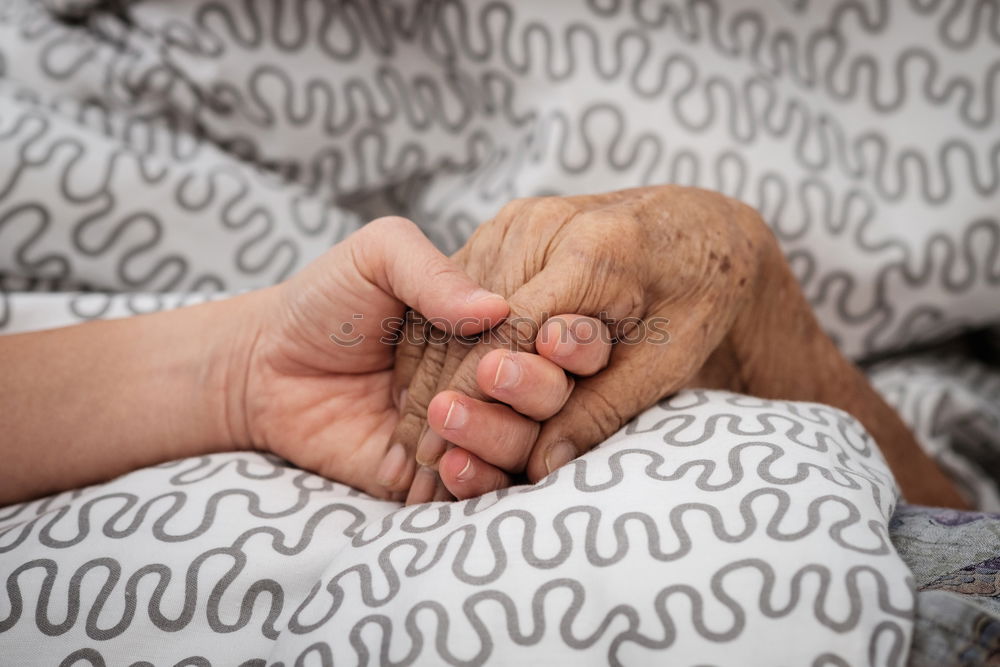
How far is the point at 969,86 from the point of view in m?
1.16

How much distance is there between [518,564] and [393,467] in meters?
0.23

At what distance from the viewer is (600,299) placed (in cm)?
65

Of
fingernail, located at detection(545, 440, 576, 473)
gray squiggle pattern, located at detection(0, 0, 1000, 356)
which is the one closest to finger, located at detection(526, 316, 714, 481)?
fingernail, located at detection(545, 440, 576, 473)

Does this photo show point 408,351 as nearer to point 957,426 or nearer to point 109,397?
point 109,397

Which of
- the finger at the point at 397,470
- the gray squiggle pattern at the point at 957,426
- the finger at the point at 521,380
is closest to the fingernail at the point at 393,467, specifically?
the finger at the point at 397,470

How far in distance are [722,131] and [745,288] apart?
45 cm

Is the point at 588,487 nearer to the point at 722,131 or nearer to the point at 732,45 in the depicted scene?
the point at 722,131

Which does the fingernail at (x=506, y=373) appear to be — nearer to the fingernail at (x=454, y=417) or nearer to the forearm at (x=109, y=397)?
the fingernail at (x=454, y=417)

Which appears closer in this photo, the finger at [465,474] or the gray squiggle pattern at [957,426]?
the finger at [465,474]

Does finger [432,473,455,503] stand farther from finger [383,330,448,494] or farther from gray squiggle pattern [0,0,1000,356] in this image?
gray squiggle pattern [0,0,1000,356]

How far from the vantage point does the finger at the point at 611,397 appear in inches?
26.1

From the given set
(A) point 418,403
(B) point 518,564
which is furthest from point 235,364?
(B) point 518,564

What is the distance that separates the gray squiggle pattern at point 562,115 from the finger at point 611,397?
1.59 ft

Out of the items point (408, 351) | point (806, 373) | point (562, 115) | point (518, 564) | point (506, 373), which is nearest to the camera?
point (518, 564)
